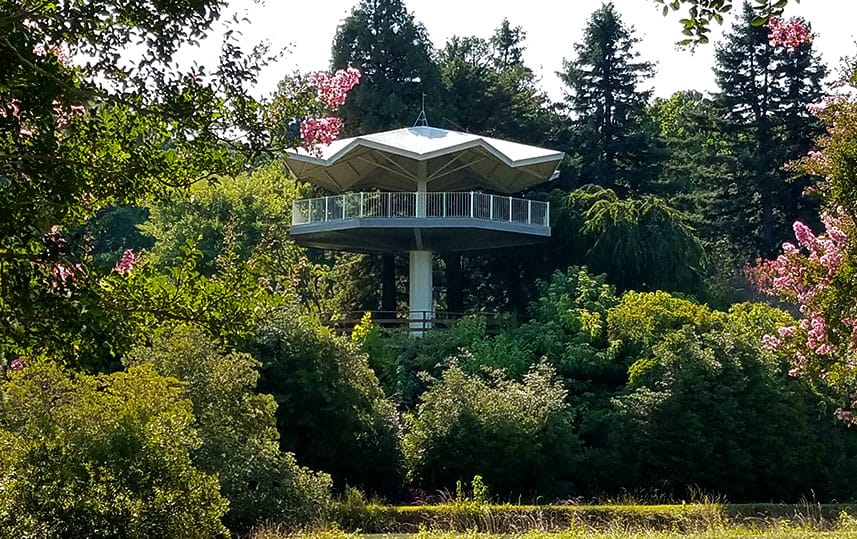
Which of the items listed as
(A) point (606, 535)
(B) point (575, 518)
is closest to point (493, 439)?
(B) point (575, 518)

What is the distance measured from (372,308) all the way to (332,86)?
28550 millimetres

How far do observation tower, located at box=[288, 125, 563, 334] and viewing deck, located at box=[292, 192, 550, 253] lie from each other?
28mm

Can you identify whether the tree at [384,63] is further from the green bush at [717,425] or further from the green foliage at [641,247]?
the green bush at [717,425]

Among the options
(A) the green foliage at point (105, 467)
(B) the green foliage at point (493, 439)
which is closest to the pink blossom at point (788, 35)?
(A) the green foliage at point (105, 467)

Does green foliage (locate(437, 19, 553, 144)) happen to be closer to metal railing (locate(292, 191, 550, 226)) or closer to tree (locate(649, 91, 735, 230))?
tree (locate(649, 91, 735, 230))

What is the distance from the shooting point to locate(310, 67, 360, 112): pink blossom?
8.20m

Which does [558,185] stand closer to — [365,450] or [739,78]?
[739,78]

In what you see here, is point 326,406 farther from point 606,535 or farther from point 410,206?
point 410,206

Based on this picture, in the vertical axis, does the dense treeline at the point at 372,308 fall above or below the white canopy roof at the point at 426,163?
below

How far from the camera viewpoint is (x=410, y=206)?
27125 mm

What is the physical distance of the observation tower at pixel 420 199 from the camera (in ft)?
87.9

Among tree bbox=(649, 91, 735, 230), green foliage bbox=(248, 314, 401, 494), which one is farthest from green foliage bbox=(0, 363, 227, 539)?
tree bbox=(649, 91, 735, 230)

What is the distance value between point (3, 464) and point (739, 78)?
1248 inches

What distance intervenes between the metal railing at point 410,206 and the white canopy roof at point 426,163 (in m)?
1.11
